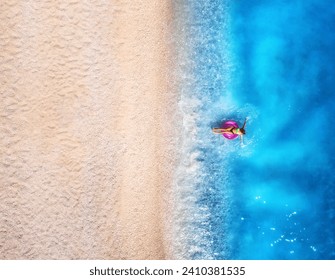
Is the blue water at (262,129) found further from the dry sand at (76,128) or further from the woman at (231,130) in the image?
the dry sand at (76,128)

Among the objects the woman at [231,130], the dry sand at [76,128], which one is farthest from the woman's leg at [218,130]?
the dry sand at [76,128]

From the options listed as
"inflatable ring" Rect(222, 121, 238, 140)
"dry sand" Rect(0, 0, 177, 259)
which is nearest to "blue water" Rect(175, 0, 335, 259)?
"inflatable ring" Rect(222, 121, 238, 140)

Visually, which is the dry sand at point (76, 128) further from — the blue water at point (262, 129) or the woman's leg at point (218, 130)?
the woman's leg at point (218, 130)

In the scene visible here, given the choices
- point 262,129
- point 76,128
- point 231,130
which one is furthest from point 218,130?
point 76,128

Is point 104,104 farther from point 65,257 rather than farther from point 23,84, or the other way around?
point 65,257

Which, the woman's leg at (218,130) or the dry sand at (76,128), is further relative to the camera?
the woman's leg at (218,130)

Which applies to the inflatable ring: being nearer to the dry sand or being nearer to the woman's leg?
the woman's leg
